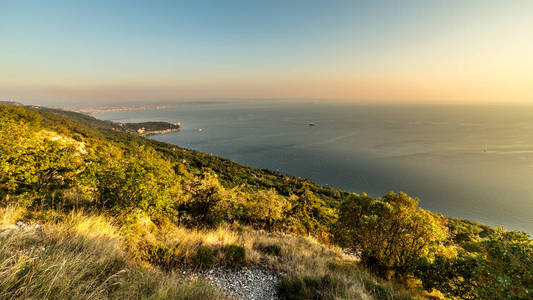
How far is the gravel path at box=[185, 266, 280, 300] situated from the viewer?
17.2 ft

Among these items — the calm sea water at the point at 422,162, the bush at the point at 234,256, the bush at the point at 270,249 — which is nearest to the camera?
the bush at the point at 234,256

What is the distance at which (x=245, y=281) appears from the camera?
5.82m

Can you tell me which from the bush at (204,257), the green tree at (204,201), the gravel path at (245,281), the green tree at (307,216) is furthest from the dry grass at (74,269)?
the green tree at (307,216)

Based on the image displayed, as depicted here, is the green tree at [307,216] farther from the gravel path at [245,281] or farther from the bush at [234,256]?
the gravel path at [245,281]

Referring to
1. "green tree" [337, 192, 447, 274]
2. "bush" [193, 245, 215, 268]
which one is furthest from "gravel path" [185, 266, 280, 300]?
"green tree" [337, 192, 447, 274]

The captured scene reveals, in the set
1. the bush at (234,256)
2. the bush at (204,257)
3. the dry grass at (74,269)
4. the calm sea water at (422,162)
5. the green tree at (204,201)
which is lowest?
the calm sea water at (422,162)

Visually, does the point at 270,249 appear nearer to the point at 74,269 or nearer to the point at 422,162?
the point at 74,269

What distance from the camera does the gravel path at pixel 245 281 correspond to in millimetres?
5246

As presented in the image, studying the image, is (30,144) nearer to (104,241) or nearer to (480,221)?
(104,241)

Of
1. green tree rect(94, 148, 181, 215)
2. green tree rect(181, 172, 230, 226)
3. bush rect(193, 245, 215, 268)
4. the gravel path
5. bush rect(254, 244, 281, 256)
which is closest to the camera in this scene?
the gravel path

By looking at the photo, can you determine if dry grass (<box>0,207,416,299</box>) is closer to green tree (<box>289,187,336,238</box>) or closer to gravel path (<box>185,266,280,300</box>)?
gravel path (<box>185,266,280,300</box>)

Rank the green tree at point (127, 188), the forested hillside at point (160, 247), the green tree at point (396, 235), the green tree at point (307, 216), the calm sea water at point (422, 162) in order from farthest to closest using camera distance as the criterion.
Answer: the calm sea water at point (422, 162), the green tree at point (307, 216), the green tree at point (396, 235), the green tree at point (127, 188), the forested hillside at point (160, 247)

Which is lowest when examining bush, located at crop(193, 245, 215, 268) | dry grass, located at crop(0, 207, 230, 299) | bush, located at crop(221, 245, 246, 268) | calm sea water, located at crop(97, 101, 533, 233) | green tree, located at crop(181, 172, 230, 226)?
calm sea water, located at crop(97, 101, 533, 233)

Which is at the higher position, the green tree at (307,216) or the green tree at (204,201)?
the green tree at (204,201)
